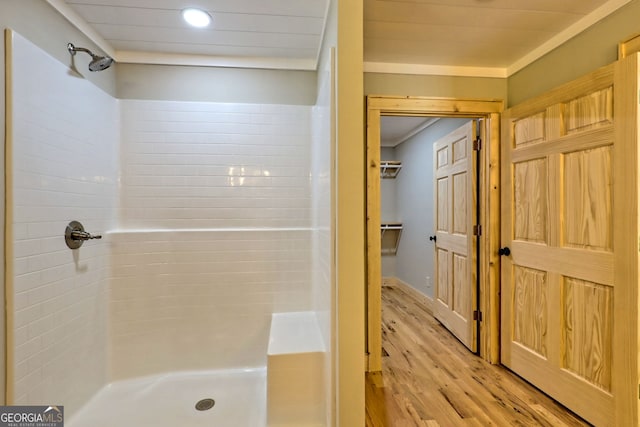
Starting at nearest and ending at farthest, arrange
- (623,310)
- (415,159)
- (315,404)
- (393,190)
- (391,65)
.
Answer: (623,310)
(315,404)
(391,65)
(415,159)
(393,190)

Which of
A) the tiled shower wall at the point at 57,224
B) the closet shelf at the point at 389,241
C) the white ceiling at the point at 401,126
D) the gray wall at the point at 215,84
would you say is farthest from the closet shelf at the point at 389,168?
the tiled shower wall at the point at 57,224

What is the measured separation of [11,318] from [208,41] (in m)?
1.78

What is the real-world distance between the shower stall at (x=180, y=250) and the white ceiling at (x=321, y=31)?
0.30 meters

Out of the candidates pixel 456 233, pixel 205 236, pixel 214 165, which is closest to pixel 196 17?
pixel 214 165

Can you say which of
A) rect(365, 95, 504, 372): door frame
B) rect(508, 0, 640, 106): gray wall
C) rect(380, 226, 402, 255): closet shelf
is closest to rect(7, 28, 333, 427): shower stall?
rect(365, 95, 504, 372): door frame

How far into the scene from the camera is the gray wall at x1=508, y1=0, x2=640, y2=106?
4.87 feet

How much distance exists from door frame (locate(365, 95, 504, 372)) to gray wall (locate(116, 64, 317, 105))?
56 centimetres

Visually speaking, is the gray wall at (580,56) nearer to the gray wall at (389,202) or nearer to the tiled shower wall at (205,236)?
the tiled shower wall at (205,236)

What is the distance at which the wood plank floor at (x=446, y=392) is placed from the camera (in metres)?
1.63

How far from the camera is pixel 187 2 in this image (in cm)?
146

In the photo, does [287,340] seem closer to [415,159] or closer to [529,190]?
[529,190]

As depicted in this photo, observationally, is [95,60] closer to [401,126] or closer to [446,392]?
[446,392]

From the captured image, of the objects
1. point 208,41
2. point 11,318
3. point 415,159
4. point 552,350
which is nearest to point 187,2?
point 208,41

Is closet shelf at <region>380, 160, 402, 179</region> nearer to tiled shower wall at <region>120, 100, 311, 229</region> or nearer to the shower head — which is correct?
tiled shower wall at <region>120, 100, 311, 229</region>
